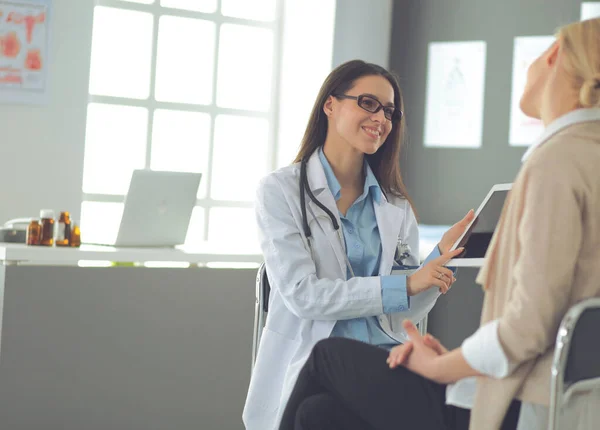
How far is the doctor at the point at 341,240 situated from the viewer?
1.99 m

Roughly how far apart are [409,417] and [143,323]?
181 centimetres

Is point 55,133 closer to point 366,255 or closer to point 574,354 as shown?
point 366,255

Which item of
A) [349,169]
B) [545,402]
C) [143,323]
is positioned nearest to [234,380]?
[143,323]

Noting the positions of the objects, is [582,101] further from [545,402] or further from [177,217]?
[177,217]

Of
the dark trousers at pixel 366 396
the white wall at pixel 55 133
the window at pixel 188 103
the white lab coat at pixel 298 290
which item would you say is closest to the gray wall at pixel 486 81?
the window at pixel 188 103

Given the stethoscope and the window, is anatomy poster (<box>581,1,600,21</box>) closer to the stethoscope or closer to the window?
the window

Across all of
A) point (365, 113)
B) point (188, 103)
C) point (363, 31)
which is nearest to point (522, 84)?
point (363, 31)

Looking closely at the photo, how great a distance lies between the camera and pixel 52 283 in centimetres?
292

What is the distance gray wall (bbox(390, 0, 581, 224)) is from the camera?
468cm

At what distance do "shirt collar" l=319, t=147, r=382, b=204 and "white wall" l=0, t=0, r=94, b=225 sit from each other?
2568 mm

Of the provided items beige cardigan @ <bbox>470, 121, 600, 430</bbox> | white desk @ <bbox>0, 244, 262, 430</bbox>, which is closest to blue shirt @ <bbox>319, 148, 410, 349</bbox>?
beige cardigan @ <bbox>470, 121, 600, 430</bbox>

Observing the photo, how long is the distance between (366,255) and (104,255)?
1.20m

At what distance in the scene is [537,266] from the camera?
3.86ft

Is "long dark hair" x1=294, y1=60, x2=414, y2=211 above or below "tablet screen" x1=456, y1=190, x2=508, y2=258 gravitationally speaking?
above
